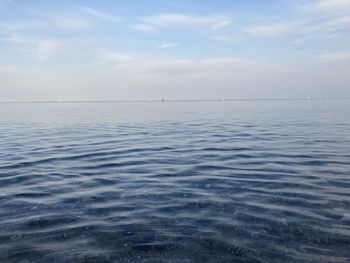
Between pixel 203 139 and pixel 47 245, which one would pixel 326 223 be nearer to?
pixel 47 245

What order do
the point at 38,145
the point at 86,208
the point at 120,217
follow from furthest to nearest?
1. the point at 38,145
2. the point at 86,208
3. the point at 120,217

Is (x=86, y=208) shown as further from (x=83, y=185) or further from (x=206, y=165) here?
A: (x=206, y=165)

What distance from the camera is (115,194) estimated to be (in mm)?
10828

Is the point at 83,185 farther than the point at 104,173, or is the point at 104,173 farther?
the point at 104,173

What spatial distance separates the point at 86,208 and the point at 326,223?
6.67 m

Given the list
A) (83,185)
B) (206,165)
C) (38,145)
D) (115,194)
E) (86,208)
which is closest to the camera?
(86,208)

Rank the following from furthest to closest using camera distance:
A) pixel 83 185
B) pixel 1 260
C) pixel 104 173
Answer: pixel 104 173
pixel 83 185
pixel 1 260

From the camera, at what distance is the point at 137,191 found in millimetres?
11195

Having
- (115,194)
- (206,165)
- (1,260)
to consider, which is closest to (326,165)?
(206,165)

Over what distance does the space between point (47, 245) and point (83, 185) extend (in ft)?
16.6

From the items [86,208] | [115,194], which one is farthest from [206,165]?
[86,208]

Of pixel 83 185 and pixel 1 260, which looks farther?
pixel 83 185

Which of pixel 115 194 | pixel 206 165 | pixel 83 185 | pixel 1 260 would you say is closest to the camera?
pixel 1 260

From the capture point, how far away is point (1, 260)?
251 inches
